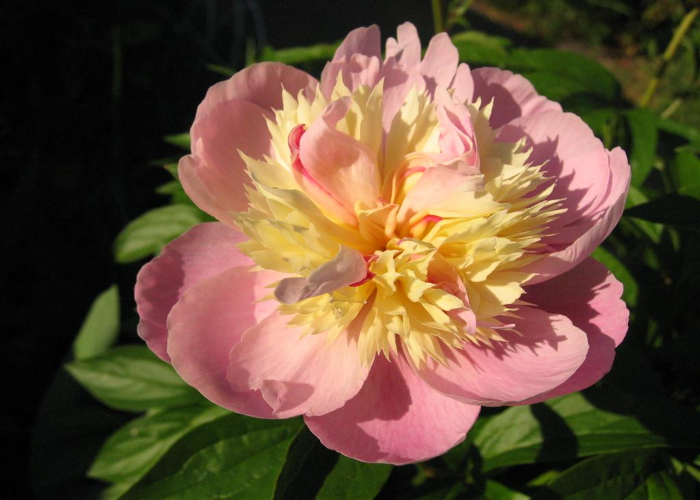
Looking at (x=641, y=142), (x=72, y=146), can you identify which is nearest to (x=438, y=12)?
(x=641, y=142)

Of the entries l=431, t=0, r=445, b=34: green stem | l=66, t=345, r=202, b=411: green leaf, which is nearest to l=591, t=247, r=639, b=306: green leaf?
l=431, t=0, r=445, b=34: green stem

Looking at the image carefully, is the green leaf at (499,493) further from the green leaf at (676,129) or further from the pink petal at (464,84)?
the green leaf at (676,129)

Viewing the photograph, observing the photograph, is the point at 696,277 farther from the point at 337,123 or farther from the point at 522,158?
the point at 337,123

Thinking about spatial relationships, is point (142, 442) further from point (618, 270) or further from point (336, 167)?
point (618, 270)

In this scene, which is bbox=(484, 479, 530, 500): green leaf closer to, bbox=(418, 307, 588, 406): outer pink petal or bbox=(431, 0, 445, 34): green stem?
bbox=(418, 307, 588, 406): outer pink petal

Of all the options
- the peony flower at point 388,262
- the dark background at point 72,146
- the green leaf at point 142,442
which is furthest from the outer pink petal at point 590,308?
the dark background at point 72,146
